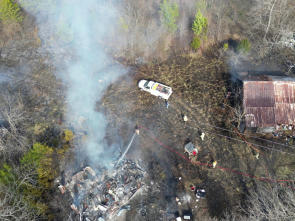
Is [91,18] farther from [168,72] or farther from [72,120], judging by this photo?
[72,120]

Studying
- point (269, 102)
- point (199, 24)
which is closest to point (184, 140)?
point (269, 102)

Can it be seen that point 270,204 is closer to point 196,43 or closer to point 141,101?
point 141,101

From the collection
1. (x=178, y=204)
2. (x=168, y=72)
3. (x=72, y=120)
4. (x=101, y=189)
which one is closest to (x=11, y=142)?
(x=72, y=120)

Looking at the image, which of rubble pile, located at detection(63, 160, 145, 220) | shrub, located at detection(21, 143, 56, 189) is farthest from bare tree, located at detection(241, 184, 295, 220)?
shrub, located at detection(21, 143, 56, 189)

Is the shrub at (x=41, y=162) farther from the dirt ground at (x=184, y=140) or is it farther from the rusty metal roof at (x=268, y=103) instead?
the rusty metal roof at (x=268, y=103)

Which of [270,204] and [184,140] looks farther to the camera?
[184,140]

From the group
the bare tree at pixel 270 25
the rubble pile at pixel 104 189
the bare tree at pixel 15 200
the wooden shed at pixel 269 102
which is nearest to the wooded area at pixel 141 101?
the bare tree at pixel 15 200
